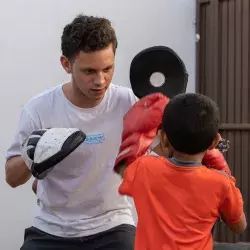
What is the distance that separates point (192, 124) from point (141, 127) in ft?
0.87

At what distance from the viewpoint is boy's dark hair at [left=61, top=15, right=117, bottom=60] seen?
1785mm

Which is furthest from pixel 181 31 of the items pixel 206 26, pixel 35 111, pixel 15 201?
pixel 35 111

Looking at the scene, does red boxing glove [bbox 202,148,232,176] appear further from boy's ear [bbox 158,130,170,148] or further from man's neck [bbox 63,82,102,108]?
man's neck [bbox 63,82,102,108]

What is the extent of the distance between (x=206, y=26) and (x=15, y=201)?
1.60 m

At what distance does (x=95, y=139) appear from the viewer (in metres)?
1.93

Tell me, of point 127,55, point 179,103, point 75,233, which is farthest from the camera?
point 127,55

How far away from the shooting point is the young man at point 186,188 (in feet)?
4.83

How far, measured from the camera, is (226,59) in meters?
3.46

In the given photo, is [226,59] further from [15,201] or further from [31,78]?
[15,201]

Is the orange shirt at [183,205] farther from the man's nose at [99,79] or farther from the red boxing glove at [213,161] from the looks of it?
the man's nose at [99,79]

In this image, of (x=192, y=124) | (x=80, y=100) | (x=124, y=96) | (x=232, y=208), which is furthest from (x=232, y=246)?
(x=192, y=124)

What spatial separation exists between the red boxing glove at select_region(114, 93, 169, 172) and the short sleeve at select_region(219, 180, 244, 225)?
290 mm

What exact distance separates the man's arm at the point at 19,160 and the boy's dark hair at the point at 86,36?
0.92ft

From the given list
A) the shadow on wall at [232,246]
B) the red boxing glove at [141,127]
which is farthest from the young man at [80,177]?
the shadow on wall at [232,246]
